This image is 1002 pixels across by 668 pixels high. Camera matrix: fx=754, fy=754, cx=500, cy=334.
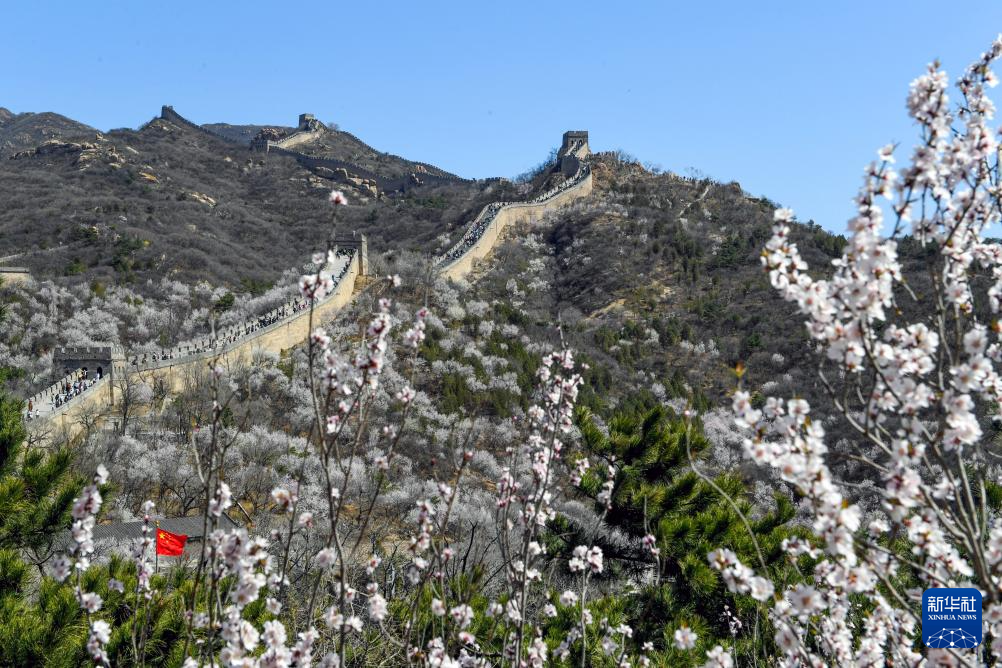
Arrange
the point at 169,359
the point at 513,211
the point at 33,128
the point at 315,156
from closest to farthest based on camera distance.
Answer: the point at 169,359 → the point at 513,211 → the point at 315,156 → the point at 33,128

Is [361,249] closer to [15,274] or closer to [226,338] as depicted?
[226,338]

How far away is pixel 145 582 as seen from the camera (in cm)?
420

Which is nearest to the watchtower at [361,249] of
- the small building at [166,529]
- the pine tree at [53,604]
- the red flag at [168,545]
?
the small building at [166,529]

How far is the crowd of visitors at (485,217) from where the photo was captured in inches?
1816

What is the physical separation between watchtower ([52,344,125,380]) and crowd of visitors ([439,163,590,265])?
69.6ft

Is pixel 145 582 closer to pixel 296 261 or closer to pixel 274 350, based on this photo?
pixel 274 350

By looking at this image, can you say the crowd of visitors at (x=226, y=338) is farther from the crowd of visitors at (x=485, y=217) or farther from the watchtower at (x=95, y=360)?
the crowd of visitors at (x=485, y=217)

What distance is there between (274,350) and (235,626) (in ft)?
90.5

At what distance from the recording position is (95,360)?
80.9ft

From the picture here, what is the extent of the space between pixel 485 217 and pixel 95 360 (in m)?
32.5

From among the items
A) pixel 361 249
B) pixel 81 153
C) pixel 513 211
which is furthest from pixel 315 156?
pixel 361 249

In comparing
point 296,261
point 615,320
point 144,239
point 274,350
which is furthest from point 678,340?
point 144,239

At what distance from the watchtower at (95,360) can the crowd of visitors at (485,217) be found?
69.6 feet

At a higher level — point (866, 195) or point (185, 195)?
point (185, 195)
